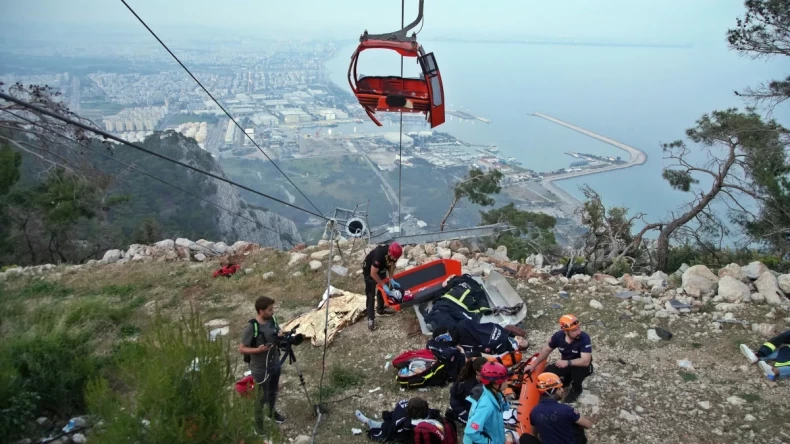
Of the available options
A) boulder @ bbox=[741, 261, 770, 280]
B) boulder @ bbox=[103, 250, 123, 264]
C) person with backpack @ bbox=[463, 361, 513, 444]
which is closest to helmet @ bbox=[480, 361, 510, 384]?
person with backpack @ bbox=[463, 361, 513, 444]

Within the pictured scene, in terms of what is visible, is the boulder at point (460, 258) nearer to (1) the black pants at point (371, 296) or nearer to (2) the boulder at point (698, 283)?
(1) the black pants at point (371, 296)

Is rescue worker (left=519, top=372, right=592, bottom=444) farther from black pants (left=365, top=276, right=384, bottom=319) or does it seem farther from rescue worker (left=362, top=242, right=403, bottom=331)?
black pants (left=365, top=276, right=384, bottom=319)

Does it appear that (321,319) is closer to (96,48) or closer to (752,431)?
(752,431)

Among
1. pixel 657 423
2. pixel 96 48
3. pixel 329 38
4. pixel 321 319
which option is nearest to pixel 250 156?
pixel 321 319

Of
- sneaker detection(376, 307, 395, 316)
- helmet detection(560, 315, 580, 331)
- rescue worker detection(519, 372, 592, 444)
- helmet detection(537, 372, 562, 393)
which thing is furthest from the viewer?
sneaker detection(376, 307, 395, 316)

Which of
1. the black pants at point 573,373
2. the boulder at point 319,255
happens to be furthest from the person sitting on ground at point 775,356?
the boulder at point 319,255

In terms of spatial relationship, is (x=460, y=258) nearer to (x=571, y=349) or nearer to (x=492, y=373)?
(x=571, y=349)

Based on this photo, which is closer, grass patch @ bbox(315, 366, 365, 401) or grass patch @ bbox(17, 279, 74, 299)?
grass patch @ bbox(315, 366, 365, 401)

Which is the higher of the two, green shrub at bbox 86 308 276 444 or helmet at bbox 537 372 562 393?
green shrub at bbox 86 308 276 444
